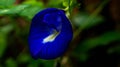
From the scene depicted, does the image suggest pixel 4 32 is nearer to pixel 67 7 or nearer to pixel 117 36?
pixel 117 36

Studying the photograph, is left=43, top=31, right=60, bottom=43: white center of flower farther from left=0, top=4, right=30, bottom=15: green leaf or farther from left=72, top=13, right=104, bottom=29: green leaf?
left=72, top=13, right=104, bottom=29: green leaf

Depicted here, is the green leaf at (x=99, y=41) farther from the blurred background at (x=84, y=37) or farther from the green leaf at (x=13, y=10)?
the green leaf at (x=13, y=10)

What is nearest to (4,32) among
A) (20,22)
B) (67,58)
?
(20,22)

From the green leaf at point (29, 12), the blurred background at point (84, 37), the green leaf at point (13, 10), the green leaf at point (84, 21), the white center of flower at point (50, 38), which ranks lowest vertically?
the blurred background at point (84, 37)

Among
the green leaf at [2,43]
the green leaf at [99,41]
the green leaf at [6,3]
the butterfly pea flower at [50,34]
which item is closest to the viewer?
the butterfly pea flower at [50,34]

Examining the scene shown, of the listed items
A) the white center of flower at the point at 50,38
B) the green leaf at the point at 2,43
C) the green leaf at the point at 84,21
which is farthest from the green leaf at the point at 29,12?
the green leaf at the point at 2,43

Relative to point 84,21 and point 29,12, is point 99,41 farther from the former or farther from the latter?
point 29,12
